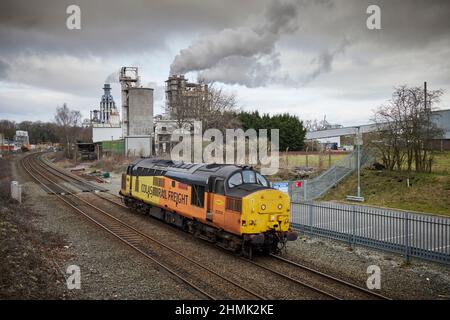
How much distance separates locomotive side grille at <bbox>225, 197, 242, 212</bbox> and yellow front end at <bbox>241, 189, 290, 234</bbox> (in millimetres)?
199

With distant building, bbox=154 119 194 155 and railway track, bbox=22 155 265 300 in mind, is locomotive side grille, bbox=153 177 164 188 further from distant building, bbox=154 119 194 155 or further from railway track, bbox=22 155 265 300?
distant building, bbox=154 119 194 155

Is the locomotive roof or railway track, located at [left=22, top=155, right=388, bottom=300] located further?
the locomotive roof

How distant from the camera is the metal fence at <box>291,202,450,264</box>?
1308 cm

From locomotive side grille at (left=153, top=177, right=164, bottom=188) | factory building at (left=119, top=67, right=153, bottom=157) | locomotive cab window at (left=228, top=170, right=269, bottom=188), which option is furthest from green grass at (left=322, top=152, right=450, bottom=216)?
factory building at (left=119, top=67, right=153, bottom=157)

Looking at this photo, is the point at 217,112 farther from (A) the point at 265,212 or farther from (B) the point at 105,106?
(B) the point at 105,106

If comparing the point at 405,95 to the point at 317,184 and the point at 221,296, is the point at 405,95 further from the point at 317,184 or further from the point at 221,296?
the point at 221,296

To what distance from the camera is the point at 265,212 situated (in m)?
13.4

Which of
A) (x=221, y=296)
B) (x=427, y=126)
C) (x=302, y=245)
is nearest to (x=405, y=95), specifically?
(x=427, y=126)

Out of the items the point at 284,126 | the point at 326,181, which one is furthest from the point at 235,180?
the point at 284,126

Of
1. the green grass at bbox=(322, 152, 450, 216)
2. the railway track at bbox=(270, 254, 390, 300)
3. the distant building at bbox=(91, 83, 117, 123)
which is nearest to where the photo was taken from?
the railway track at bbox=(270, 254, 390, 300)

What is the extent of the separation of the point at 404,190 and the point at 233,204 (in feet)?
51.2

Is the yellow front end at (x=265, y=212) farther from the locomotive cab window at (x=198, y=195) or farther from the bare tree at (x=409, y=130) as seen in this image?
the bare tree at (x=409, y=130)

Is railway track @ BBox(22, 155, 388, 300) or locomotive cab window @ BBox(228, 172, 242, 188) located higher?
locomotive cab window @ BBox(228, 172, 242, 188)

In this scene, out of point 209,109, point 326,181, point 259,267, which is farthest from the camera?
point 209,109
